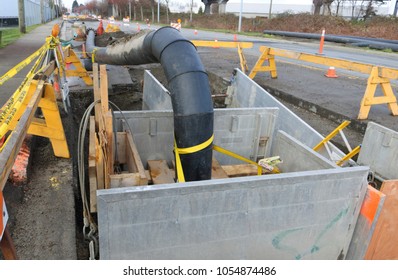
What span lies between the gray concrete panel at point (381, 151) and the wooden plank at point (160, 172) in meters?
2.92

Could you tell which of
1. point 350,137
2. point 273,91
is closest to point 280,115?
point 350,137

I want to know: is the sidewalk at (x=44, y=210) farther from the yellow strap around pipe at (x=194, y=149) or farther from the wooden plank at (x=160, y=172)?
the yellow strap around pipe at (x=194, y=149)

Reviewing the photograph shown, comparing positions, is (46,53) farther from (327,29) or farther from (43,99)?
(327,29)

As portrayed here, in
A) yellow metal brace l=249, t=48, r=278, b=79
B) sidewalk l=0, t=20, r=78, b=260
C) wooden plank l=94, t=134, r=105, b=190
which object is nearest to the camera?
sidewalk l=0, t=20, r=78, b=260

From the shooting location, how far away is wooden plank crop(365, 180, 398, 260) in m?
3.19

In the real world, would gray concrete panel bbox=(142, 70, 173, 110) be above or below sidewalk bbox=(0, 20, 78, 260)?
above

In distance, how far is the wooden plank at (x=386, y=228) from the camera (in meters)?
3.19

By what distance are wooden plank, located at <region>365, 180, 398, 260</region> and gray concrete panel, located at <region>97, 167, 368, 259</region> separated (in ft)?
0.72

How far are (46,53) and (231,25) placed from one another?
41229mm

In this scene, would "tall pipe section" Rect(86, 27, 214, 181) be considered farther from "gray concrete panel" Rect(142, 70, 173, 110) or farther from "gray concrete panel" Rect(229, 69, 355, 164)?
"gray concrete panel" Rect(229, 69, 355, 164)

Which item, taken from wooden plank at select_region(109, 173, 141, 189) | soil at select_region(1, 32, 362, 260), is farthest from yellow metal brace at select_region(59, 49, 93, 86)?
wooden plank at select_region(109, 173, 141, 189)

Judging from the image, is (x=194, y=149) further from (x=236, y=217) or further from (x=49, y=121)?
(x=49, y=121)

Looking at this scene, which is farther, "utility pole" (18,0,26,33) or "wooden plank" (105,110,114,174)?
"utility pole" (18,0,26,33)

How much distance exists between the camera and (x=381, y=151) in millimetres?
4828
